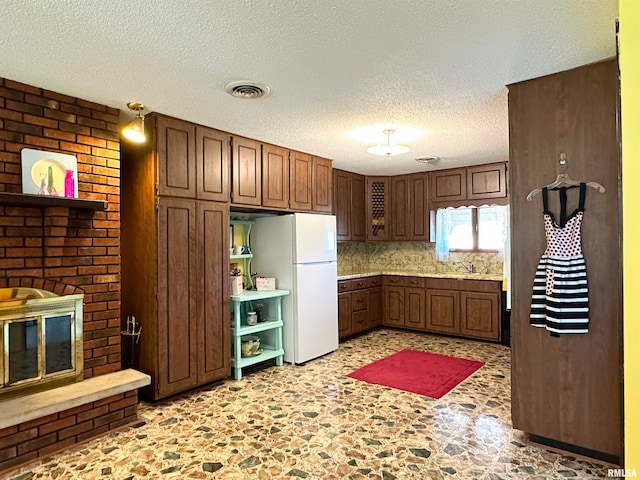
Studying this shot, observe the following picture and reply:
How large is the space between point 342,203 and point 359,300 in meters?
1.41

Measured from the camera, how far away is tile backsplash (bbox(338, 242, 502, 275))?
578 cm

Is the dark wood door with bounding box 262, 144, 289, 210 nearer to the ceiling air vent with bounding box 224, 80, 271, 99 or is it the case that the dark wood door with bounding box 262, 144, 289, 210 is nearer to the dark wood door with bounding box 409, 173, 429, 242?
the ceiling air vent with bounding box 224, 80, 271, 99

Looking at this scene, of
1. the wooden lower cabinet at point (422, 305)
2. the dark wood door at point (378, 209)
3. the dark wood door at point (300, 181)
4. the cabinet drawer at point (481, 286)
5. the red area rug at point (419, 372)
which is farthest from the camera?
the dark wood door at point (378, 209)

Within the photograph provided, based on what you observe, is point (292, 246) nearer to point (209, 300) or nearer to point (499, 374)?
point (209, 300)

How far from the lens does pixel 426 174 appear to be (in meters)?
5.82

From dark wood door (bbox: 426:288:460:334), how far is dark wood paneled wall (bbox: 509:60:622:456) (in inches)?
111

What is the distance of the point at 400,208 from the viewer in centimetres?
609

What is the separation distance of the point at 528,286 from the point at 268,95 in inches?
85.5

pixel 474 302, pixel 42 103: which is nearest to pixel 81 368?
pixel 42 103

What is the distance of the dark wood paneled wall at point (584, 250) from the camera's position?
2.27 m

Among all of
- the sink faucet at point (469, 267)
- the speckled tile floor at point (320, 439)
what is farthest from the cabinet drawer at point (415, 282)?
the speckled tile floor at point (320, 439)

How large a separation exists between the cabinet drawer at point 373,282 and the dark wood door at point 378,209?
615mm

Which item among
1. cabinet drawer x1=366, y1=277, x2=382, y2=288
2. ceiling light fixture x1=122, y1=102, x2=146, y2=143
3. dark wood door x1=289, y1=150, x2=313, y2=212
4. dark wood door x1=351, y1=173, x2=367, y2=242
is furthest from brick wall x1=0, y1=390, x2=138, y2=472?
dark wood door x1=351, y1=173, x2=367, y2=242

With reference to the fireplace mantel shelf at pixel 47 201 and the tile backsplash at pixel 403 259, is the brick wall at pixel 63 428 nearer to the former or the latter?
the fireplace mantel shelf at pixel 47 201
